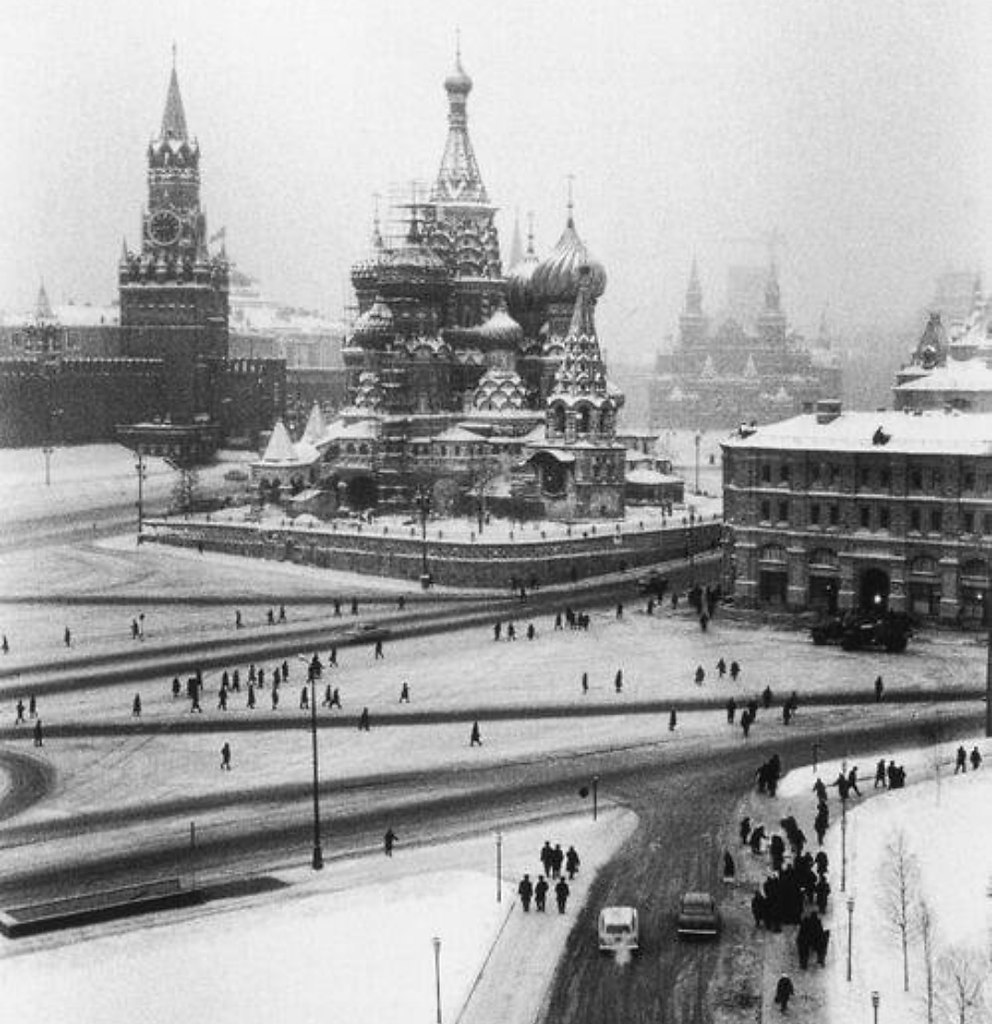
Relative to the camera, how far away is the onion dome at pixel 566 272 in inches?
3880

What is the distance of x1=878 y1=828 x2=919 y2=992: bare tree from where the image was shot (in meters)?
27.1

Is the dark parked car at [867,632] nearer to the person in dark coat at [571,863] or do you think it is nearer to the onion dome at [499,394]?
the person in dark coat at [571,863]

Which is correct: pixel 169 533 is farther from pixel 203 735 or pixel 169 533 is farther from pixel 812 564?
pixel 203 735

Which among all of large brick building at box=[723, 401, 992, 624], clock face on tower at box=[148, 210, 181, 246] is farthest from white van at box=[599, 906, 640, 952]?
clock face on tower at box=[148, 210, 181, 246]

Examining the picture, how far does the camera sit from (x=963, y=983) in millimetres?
24609

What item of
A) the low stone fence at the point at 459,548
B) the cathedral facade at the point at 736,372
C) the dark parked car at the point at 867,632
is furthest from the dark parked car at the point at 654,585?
the cathedral facade at the point at 736,372

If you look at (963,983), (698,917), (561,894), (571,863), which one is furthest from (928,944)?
(571,863)

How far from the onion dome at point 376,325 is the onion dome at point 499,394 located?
6.10 m

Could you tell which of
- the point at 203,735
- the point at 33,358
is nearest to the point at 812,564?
the point at 203,735

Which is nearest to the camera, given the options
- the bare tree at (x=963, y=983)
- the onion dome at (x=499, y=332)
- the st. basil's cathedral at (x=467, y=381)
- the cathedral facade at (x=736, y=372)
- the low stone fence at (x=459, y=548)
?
the bare tree at (x=963, y=983)

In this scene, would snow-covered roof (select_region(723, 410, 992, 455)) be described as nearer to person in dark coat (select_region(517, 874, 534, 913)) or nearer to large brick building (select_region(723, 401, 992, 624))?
large brick building (select_region(723, 401, 992, 624))

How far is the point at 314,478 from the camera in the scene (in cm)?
8975

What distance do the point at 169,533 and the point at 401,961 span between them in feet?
→ 187

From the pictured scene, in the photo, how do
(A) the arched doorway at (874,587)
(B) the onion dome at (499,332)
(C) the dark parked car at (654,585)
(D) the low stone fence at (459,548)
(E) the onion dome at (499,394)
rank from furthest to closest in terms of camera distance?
(B) the onion dome at (499,332) < (E) the onion dome at (499,394) < (D) the low stone fence at (459,548) < (C) the dark parked car at (654,585) < (A) the arched doorway at (874,587)
